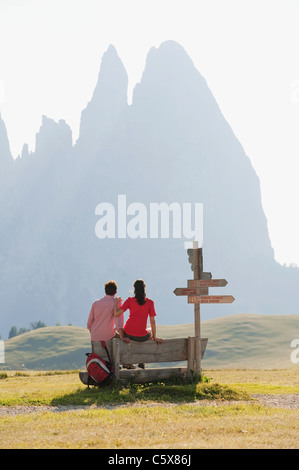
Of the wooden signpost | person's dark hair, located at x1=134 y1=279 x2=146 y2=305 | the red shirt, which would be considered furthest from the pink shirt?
the wooden signpost

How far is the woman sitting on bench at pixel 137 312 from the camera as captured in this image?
15.7 metres

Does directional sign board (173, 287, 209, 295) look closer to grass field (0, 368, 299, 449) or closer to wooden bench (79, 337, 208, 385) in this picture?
wooden bench (79, 337, 208, 385)

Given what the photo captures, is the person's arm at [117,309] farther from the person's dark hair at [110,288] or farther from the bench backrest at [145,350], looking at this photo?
the bench backrest at [145,350]

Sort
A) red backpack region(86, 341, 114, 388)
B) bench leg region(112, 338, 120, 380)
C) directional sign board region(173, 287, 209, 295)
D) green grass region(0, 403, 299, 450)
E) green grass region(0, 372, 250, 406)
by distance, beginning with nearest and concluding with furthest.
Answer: green grass region(0, 403, 299, 450)
green grass region(0, 372, 250, 406)
red backpack region(86, 341, 114, 388)
bench leg region(112, 338, 120, 380)
directional sign board region(173, 287, 209, 295)

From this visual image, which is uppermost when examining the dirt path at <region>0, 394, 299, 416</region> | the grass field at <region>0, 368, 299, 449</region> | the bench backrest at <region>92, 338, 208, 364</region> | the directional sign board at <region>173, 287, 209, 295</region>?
the directional sign board at <region>173, 287, 209, 295</region>

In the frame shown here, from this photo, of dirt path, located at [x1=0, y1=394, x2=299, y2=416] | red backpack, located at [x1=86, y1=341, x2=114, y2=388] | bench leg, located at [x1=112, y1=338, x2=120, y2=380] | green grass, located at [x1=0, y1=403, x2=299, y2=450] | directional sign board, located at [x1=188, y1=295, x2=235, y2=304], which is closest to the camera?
green grass, located at [x1=0, y1=403, x2=299, y2=450]

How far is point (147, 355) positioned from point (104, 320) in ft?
4.57

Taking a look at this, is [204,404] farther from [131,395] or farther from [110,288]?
[110,288]

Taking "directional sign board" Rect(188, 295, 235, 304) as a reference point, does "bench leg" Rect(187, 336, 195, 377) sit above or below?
below

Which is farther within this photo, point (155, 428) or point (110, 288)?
point (110, 288)

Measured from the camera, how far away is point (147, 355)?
16047 mm

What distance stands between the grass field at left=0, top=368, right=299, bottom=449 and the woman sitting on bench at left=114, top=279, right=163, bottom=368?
4.14 feet

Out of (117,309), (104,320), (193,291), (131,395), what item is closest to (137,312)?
(117,309)

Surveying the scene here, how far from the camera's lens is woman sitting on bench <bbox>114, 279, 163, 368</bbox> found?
15719mm
